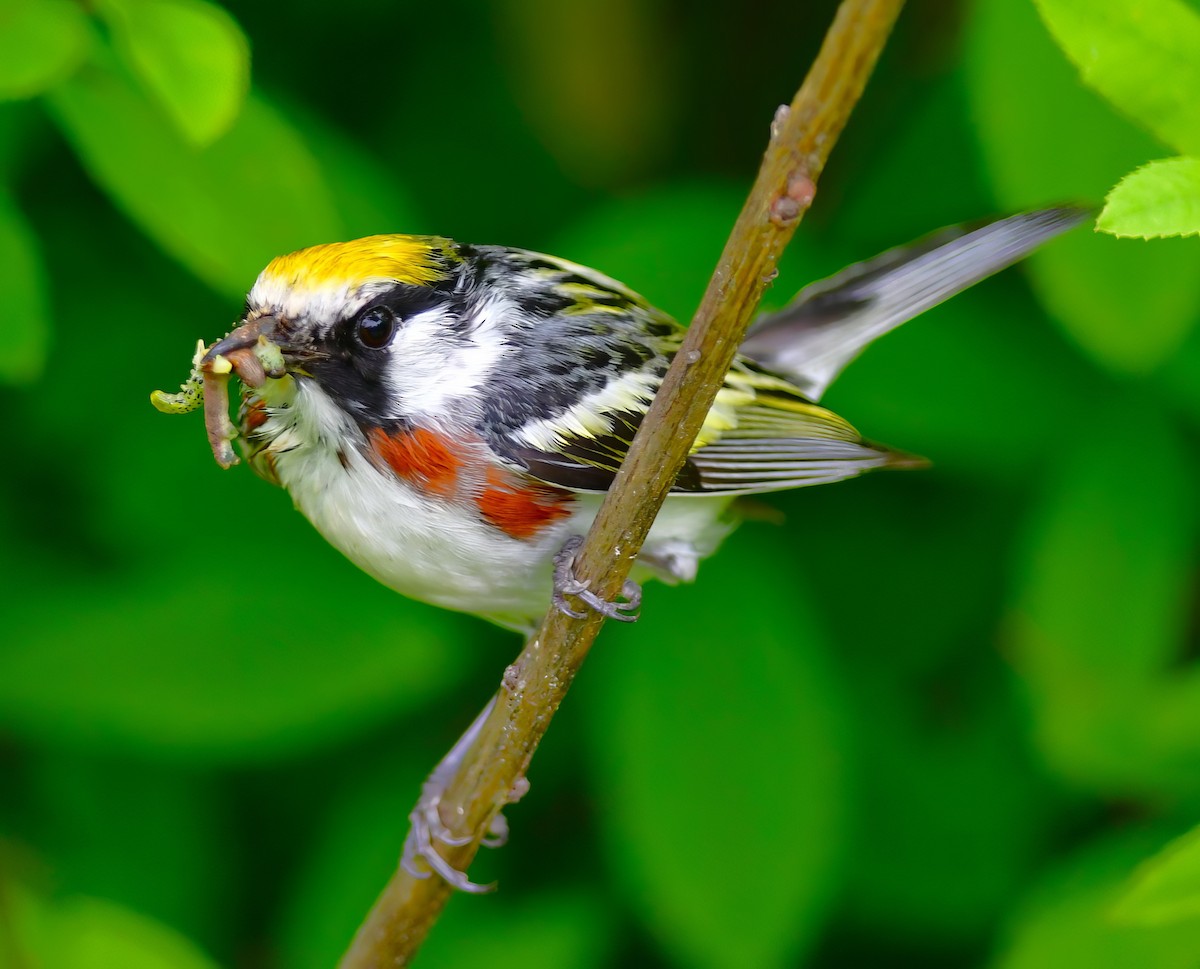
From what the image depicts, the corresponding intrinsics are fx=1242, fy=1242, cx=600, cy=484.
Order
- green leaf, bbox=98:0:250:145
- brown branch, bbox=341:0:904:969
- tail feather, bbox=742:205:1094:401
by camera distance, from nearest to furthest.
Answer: brown branch, bbox=341:0:904:969 < green leaf, bbox=98:0:250:145 < tail feather, bbox=742:205:1094:401

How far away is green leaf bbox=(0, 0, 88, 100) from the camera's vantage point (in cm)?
154

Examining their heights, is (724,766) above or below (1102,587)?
below

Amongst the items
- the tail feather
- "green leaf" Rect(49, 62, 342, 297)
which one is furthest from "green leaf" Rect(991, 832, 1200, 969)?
"green leaf" Rect(49, 62, 342, 297)

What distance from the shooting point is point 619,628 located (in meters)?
2.24

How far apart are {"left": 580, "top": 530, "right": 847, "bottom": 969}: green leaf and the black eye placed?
2.43 ft

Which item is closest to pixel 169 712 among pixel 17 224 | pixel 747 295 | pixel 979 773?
pixel 17 224

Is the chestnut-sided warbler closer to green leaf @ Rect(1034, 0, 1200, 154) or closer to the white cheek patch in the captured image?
the white cheek patch

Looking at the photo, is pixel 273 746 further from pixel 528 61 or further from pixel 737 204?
pixel 528 61

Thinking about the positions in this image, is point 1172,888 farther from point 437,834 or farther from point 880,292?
point 880,292

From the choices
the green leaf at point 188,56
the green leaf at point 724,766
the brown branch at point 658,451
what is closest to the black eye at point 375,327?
the green leaf at point 188,56

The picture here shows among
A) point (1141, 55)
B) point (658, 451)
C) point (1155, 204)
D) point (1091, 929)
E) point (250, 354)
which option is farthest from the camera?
point (1091, 929)

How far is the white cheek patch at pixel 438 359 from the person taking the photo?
69.4 inches

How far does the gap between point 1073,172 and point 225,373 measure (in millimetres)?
1263

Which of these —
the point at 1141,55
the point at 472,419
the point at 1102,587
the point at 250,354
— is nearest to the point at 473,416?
the point at 472,419
